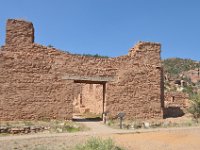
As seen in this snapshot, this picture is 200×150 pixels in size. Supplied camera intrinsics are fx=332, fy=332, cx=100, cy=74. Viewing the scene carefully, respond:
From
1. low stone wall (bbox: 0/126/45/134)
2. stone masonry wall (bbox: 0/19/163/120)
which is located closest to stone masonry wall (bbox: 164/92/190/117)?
stone masonry wall (bbox: 0/19/163/120)

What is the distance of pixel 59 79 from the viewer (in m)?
17.5

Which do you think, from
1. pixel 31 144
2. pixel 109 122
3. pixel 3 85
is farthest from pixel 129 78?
pixel 31 144

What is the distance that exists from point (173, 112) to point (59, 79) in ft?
28.3

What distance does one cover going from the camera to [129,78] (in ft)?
62.2

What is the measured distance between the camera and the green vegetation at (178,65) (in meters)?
74.2

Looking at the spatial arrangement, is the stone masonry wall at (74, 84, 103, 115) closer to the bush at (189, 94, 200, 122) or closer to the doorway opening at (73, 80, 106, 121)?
the doorway opening at (73, 80, 106, 121)

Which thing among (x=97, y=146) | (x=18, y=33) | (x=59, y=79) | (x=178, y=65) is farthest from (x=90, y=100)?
(x=178, y=65)

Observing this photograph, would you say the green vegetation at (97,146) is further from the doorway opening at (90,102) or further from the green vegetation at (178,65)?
the green vegetation at (178,65)

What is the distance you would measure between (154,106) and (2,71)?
8814 mm

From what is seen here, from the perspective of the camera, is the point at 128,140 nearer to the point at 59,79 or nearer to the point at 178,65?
the point at 59,79

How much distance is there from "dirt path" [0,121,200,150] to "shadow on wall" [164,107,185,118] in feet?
21.8

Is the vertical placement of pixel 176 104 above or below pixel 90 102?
below

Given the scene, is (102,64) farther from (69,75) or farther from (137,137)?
(137,137)

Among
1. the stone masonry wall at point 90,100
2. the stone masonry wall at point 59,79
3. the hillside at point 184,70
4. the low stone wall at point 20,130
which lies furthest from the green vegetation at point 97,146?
the hillside at point 184,70
